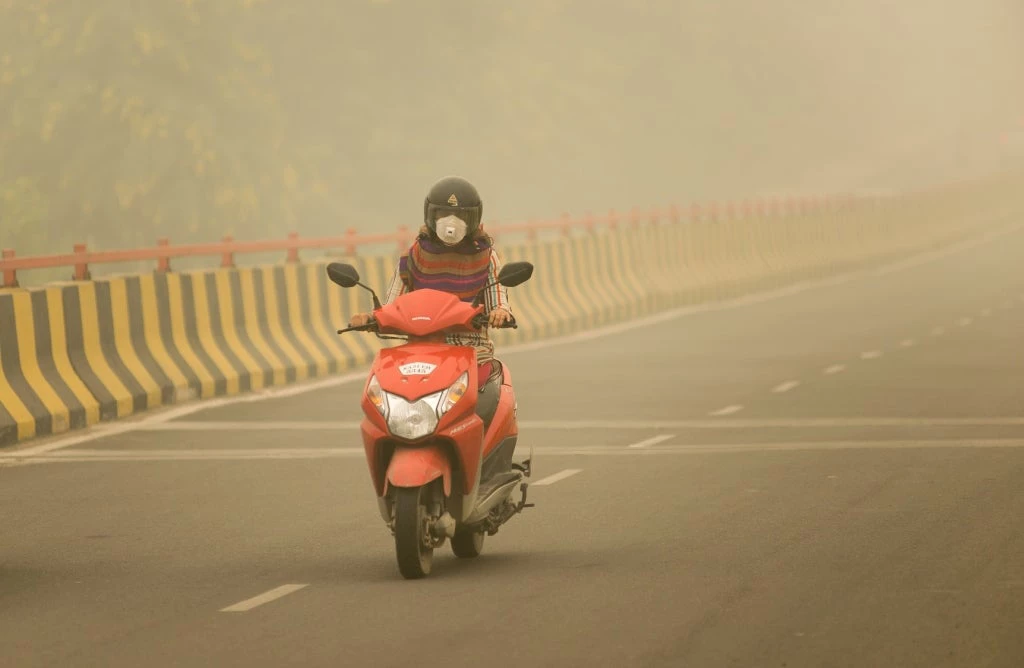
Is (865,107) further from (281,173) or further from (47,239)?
(47,239)

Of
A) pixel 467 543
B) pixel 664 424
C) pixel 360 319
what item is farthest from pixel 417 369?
pixel 664 424

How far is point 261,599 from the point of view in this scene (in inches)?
377

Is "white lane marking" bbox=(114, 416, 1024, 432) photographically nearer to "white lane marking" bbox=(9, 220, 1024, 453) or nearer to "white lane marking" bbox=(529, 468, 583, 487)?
"white lane marking" bbox=(9, 220, 1024, 453)

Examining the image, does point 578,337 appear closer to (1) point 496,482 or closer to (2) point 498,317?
(1) point 496,482

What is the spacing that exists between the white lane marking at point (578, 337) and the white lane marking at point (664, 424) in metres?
0.56

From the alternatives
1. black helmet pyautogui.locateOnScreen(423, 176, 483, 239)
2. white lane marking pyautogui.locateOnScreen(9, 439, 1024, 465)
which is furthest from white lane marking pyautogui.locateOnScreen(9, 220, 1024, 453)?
black helmet pyautogui.locateOnScreen(423, 176, 483, 239)

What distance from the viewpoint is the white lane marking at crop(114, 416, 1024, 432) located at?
56.8 feet

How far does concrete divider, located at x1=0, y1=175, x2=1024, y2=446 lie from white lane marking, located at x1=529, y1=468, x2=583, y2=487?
14.3ft

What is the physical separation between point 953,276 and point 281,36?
31.2 meters

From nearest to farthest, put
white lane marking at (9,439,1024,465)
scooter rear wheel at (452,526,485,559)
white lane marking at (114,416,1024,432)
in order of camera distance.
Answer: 1. scooter rear wheel at (452,526,485,559)
2. white lane marking at (9,439,1024,465)
3. white lane marking at (114,416,1024,432)

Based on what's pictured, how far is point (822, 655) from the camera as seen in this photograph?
8078 millimetres

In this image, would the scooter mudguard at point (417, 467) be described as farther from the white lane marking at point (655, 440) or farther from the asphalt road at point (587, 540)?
the white lane marking at point (655, 440)

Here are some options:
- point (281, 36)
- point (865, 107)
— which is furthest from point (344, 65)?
point (865, 107)

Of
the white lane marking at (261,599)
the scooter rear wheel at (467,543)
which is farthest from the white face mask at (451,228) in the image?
the white lane marking at (261,599)
